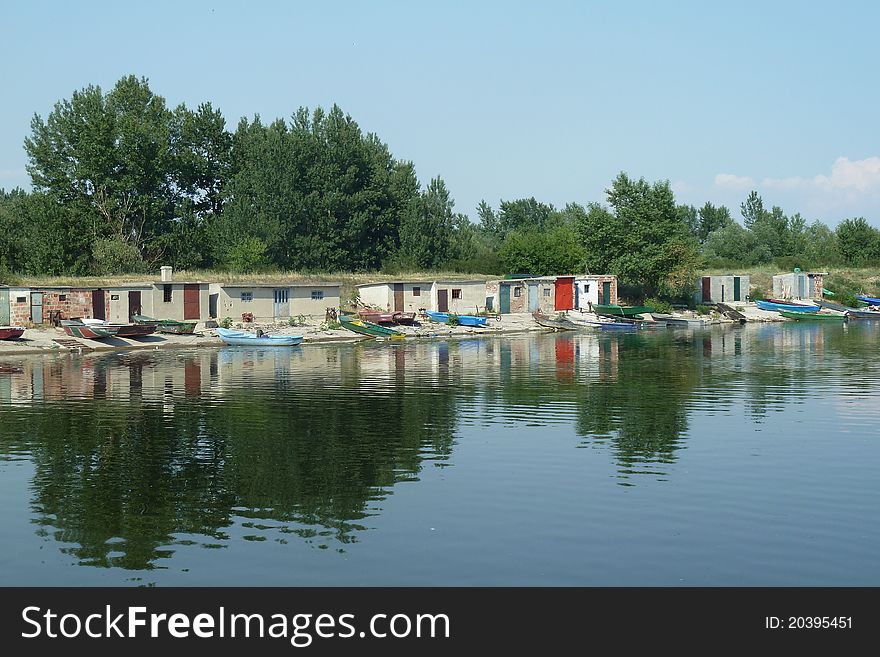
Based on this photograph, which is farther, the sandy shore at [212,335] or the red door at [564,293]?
the red door at [564,293]

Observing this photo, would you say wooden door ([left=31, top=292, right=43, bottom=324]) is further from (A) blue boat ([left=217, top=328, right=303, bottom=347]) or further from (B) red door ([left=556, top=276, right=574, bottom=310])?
(B) red door ([left=556, top=276, right=574, bottom=310])

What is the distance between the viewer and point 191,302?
75.2 meters

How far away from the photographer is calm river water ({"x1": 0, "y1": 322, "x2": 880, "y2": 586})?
18.4 m

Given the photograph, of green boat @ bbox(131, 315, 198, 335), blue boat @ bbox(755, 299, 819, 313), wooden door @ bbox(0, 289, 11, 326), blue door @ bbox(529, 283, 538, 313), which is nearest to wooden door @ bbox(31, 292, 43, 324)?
wooden door @ bbox(0, 289, 11, 326)

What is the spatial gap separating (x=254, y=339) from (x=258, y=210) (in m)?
33.9

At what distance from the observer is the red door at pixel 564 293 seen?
299ft

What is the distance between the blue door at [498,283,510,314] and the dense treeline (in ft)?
42.9

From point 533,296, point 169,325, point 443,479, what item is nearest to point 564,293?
point 533,296

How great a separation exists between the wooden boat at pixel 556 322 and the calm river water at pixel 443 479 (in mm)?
34990

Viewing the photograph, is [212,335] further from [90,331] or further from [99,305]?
[90,331]

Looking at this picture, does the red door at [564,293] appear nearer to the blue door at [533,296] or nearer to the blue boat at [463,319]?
the blue door at [533,296]

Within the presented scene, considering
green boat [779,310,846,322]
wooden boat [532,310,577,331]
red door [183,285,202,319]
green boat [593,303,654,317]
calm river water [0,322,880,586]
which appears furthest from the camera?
green boat [779,310,846,322]
